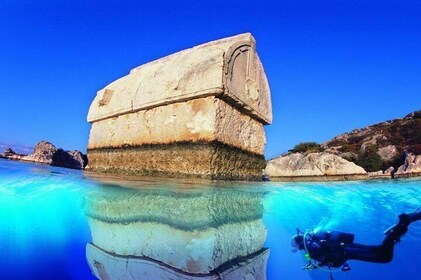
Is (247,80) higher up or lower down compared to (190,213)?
higher up

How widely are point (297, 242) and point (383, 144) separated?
24222mm

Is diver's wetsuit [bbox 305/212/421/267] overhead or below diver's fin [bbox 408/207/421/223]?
below

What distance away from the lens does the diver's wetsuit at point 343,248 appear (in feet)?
15.0

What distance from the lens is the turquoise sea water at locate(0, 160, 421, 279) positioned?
389 centimetres

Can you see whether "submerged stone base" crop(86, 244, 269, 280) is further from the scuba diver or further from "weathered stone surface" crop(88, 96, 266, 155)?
"weathered stone surface" crop(88, 96, 266, 155)

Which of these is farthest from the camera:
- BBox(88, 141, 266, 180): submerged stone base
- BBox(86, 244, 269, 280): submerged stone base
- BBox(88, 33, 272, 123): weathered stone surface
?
BBox(88, 33, 272, 123): weathered stone surface

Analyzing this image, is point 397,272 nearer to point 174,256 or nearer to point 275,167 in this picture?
point 174,256

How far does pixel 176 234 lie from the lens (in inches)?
125

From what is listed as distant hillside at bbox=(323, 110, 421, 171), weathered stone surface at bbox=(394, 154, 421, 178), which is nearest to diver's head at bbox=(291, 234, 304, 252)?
weathered stone surface at bbox=(394, 154, 421, 178)

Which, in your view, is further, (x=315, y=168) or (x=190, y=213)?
(x=315, y=168)

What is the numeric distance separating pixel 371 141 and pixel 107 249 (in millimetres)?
28286

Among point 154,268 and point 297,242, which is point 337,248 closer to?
point 297,242

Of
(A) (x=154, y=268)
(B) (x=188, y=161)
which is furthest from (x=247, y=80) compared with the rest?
(A) (x=154, y=268)

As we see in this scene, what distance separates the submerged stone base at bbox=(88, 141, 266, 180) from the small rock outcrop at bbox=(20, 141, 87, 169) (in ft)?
18.4
